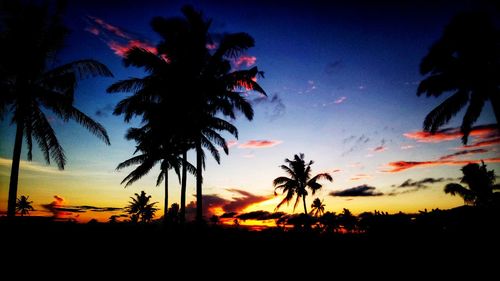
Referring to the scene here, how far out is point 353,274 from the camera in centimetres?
513

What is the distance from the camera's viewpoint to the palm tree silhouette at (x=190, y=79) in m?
12.0

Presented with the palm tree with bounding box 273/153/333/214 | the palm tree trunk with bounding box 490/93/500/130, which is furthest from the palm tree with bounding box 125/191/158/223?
the palm tree trunk with bounding box 490/93/500/130

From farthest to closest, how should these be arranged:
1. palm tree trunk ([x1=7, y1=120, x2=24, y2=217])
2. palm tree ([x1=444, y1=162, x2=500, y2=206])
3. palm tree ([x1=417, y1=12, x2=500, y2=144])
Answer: palm tree ([x1=444, y1=162, x2=500, y2=206]) < palm tree ([x1=417, y1=12, x2=500, y2=144]) < palm tree trunk ([x1=7, y1=120, x2=24, y2=217])

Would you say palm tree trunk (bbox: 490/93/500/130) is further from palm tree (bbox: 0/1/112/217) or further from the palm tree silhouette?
palm tree (bbox: 0/1/112/217)

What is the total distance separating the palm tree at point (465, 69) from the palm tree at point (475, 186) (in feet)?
47.7

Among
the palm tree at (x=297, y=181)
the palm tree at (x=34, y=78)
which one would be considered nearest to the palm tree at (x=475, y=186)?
the palm tree at (x=297, y=181)

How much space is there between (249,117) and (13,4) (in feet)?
34.2

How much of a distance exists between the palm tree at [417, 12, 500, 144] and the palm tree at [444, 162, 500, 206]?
14.5 m

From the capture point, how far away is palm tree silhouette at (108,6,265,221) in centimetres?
1202

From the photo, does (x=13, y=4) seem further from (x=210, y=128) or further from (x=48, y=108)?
(x=210, y=128)

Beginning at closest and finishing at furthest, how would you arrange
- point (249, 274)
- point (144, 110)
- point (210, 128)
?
point (249, 274) < point (144, 110) < point (210, 128)

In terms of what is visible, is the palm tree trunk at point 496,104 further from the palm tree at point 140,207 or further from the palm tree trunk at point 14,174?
the palm tree at point 140,207

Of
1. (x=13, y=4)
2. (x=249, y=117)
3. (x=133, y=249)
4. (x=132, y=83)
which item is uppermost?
(x=13, y=4)

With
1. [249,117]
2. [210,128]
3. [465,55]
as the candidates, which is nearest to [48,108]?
[210,128]
